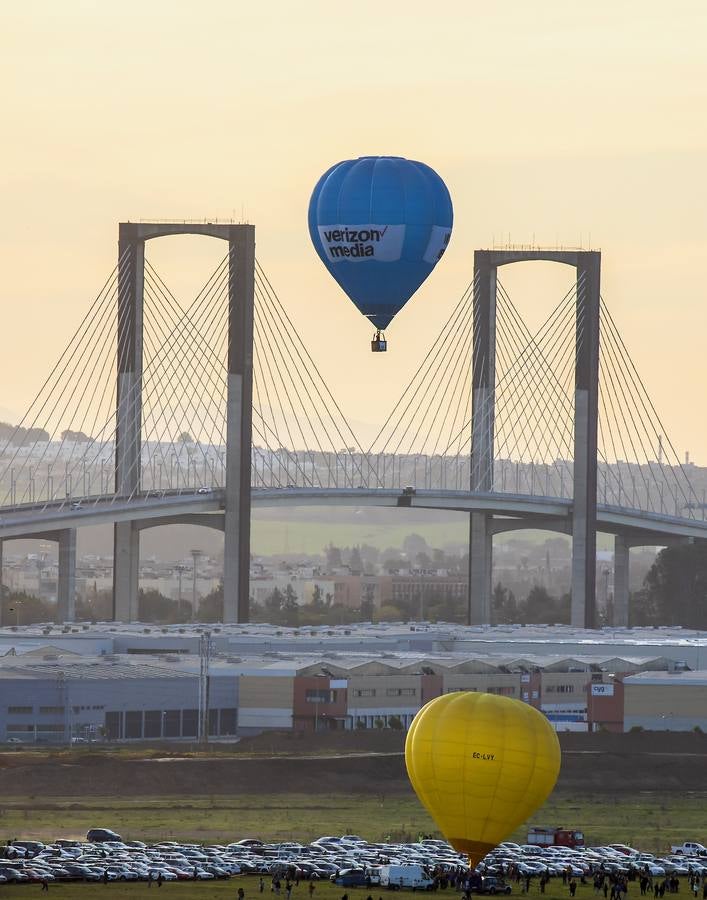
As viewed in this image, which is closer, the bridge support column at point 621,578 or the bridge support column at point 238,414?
the bridge support column at point 238,414

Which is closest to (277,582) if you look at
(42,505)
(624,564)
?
(624,564)

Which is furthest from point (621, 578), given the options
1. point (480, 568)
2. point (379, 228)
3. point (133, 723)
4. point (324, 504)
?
point (379, 228)

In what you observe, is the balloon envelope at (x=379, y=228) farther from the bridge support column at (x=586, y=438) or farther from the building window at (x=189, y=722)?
the bridge support column at (x=586, y=438)

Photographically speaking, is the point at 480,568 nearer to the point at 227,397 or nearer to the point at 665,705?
the point at 227,397

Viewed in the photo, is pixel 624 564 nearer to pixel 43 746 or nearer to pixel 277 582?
pixel 43 746

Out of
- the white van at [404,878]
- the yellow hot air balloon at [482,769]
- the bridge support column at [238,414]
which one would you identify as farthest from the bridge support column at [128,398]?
the yellow hot air balloon at [482,769]

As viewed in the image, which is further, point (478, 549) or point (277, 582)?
point (277, 582)
